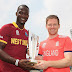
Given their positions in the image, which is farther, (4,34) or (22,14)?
(22,14)

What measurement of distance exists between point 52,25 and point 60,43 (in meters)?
0.50

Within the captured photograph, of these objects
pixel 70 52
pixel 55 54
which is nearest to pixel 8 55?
pixel 55 54

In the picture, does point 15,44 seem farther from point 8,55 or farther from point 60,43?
point 60,43

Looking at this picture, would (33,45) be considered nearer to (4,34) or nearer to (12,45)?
(12,45)

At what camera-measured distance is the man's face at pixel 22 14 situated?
404 cm

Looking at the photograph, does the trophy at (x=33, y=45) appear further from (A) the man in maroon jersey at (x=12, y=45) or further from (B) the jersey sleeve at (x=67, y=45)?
(B) the jersey sleeve at (x=67, y=45)

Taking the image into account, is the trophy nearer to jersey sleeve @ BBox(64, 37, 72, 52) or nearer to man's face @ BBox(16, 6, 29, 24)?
jersey sleeve @ BBox(64, 37, 72, 52)

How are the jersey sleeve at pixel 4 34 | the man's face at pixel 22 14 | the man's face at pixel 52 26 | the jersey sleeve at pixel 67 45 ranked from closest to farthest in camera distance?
the jersey sleeve at pixel 67 45, the man's face at pixel 52 26, the jersey sleeve at pixel 4 34, the man's face at pixel 22 14

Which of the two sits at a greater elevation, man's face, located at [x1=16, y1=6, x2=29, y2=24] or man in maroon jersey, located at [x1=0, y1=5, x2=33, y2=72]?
man's face, located at [x1=16, y1=6, x2=29, y2=24]

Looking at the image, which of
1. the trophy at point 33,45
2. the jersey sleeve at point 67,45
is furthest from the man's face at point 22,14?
the jersey sleeve at point 67,45

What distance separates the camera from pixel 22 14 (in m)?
4.05

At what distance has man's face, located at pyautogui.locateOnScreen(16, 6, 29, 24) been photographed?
404 cm

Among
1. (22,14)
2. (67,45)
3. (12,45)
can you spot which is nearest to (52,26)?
(67,45)

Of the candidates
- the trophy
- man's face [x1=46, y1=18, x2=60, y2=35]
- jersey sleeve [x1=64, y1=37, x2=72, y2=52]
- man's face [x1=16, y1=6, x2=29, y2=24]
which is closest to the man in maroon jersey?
man's face [x1=16, y1=6, x2=29, y2=24]
